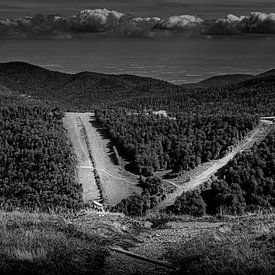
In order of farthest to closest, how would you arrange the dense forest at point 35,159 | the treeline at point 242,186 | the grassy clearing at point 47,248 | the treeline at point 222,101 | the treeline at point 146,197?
the treeline at point 222,101
the dense forest at point 35,159
the treeline at point 146,197
the treeline at point 242,186
the grassy clearing at point 47,248

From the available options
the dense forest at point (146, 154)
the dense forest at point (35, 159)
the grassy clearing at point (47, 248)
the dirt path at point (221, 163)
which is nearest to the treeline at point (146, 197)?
the dense forest at point (146, 154)

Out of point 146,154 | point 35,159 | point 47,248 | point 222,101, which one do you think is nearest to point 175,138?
point 146,154

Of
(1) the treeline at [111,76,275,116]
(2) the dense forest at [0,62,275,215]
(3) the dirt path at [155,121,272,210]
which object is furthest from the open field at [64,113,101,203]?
(1) the treeline at [111,76,275,116]

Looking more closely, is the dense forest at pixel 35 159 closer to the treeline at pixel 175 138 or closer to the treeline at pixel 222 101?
the treeline at pixel 175 138

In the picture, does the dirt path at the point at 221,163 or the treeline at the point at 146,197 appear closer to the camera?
the treeline at the point at 146,197

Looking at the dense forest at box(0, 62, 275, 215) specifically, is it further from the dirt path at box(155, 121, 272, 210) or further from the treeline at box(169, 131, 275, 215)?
the dirt path at box(155, 121, 272, 210)

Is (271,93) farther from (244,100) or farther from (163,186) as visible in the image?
(163,186)
